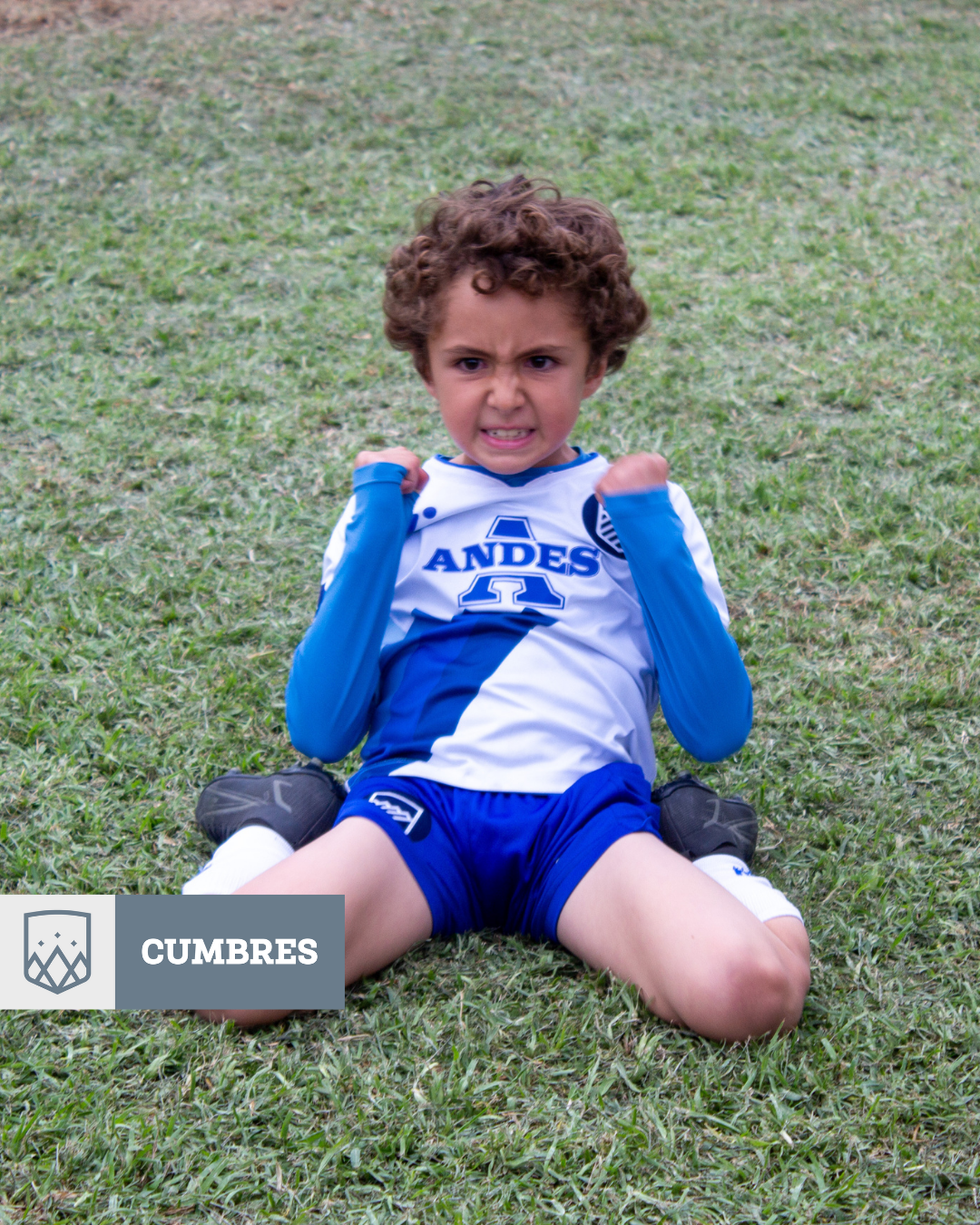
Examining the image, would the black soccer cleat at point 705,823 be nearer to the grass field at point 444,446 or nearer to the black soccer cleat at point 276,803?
the grass field at point 444,446

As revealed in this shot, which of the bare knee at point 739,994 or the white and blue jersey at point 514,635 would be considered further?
the white and blue jersey at point 514,635

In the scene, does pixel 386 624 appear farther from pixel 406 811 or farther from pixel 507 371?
pixel 507 371

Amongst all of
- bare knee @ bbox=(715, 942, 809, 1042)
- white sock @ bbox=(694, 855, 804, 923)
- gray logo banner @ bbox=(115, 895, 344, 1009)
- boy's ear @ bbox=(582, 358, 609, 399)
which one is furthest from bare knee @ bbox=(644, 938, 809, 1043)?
boy's ear @ bbox=(582, 358, 609, 399)

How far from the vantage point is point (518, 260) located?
199 cm

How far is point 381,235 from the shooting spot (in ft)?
15.4


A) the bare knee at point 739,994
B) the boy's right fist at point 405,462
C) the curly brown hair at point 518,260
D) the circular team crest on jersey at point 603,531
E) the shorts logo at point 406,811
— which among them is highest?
the curly brown hair at point 518,260

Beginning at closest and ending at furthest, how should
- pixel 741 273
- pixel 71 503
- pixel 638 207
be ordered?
1. pixel 71 503
2. pixel 741 273
3. pixel 638 207

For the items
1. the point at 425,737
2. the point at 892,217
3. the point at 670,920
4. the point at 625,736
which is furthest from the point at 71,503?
the point at 892,217

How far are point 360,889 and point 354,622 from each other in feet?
1.45

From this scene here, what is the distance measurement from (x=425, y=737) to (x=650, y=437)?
5.70ft

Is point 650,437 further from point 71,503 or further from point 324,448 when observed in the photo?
point 71,503

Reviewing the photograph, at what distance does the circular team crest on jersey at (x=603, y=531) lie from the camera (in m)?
2.15

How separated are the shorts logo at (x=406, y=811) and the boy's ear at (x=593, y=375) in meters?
0.76

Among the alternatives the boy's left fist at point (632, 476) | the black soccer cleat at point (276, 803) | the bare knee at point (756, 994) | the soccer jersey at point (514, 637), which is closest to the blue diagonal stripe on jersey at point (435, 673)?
the soccer jersey at point (514, 637)
